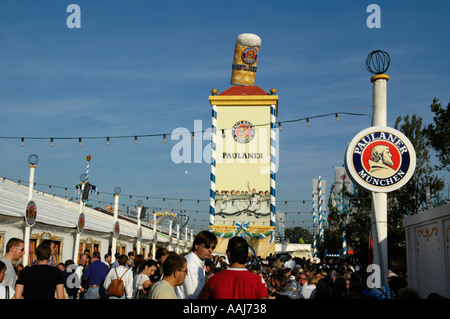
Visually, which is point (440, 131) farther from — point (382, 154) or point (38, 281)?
point (38, 281)

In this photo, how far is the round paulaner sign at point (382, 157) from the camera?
922 cm

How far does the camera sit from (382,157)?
9.24 m

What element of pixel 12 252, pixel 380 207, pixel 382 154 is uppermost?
pixel 382 154

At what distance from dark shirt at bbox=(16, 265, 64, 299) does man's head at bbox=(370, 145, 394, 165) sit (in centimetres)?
603

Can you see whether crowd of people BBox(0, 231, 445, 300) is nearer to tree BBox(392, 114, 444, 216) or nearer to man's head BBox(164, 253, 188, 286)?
man's head BBox(164, 253, 188, 286)

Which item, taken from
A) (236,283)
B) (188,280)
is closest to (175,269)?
(236,283)

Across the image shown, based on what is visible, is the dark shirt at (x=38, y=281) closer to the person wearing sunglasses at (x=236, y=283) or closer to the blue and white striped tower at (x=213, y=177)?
the person wearing sunglasses at (x=236, y=283)

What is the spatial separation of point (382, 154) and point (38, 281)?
637cm

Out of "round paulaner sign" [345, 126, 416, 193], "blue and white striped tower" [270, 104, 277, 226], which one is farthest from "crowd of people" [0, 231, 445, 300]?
"blue and white striped tower" [270, 104, 277, 226]

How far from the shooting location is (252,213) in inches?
1512

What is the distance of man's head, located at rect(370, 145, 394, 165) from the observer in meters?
9.22

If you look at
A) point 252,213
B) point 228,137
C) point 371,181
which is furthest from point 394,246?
point 371,181
